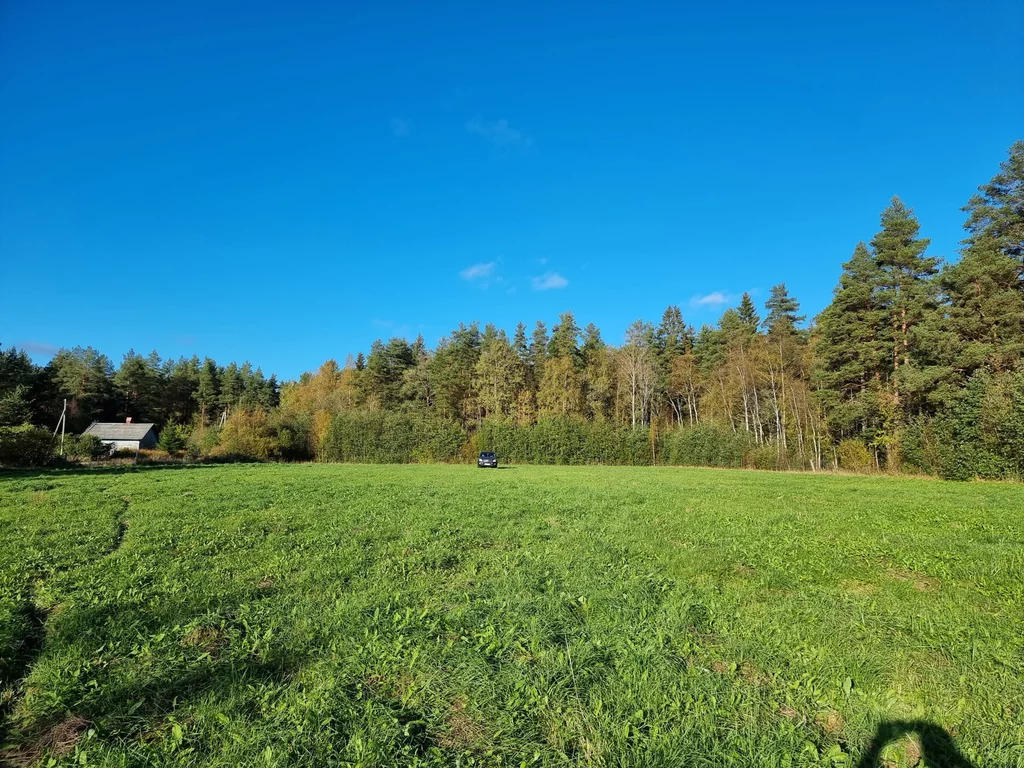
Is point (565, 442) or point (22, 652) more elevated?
point (565, 442)

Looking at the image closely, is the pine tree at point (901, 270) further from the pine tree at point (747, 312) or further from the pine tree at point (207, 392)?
the pine tree at point (207, 392)

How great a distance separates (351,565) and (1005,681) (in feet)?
19.7

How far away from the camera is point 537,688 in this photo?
9.83 ft

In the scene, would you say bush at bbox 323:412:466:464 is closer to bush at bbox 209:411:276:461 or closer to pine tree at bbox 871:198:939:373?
bush at bbox 209:411:276:461

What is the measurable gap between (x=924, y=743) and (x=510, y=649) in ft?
8.30

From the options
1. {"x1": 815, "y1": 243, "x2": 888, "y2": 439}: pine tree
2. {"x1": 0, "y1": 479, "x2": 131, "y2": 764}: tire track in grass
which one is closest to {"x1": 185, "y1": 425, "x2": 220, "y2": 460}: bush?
{"x1": 0, "y1": 479, "x2": 131, "y2": 764}: tire track in grass

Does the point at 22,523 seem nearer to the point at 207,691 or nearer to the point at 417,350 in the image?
the point at 207,691

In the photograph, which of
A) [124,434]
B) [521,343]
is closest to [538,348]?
[521,343]

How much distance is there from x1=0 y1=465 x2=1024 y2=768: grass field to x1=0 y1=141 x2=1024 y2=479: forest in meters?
23.6

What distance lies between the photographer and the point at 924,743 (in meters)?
2.56

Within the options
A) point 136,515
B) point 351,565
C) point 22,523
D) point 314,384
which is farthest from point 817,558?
point 314,384

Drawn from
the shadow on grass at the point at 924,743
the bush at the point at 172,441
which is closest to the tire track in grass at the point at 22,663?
the shadow on grass at the point at 924,743

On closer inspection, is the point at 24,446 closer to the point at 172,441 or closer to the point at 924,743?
the point at 172,441

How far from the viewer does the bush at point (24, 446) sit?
79.3 feet
